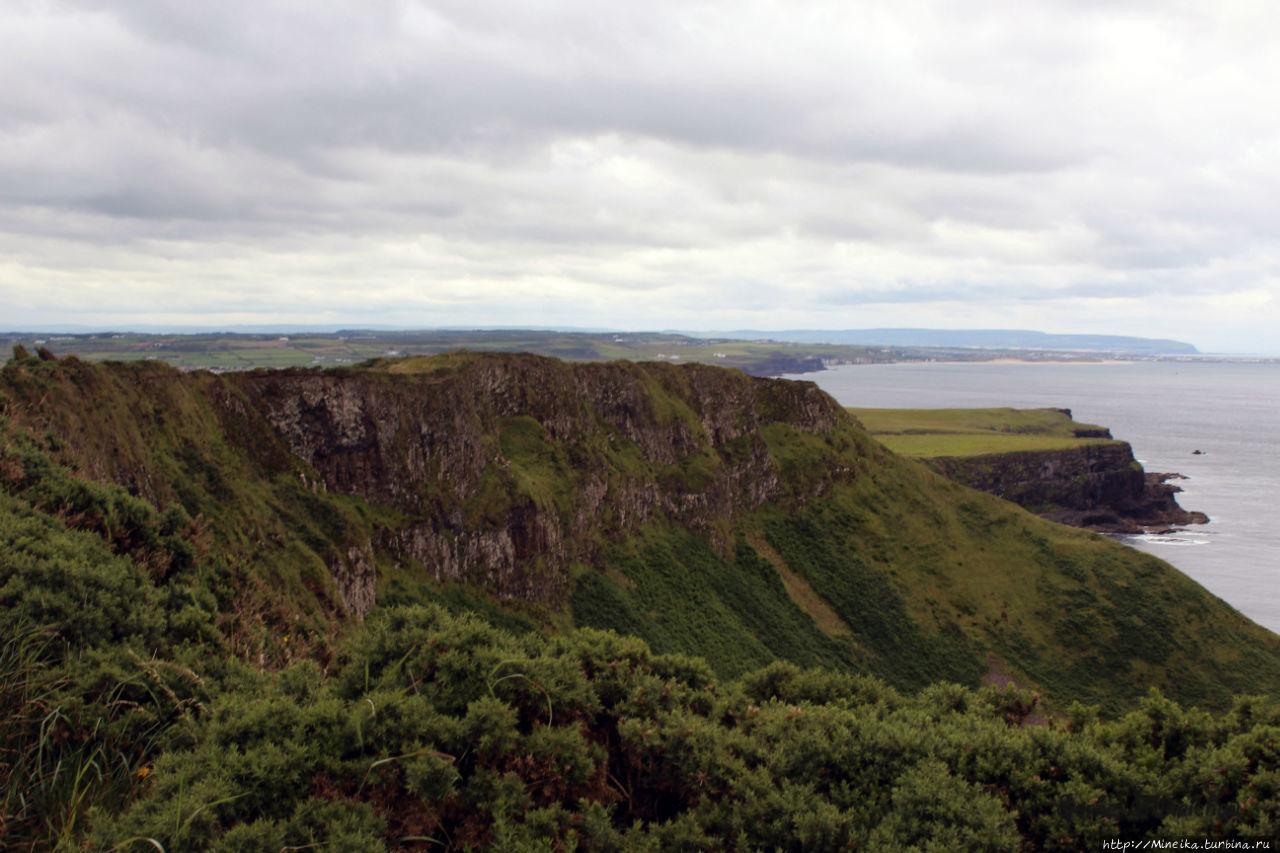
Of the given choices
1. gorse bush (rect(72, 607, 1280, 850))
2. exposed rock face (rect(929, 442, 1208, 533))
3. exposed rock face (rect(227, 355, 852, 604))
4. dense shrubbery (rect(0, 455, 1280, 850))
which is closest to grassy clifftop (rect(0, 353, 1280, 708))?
exposed rock face (rect(227, 355, 852, 604))

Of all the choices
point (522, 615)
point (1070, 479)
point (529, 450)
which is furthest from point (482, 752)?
point (1070, 479)

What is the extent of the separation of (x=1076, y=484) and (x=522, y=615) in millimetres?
118206

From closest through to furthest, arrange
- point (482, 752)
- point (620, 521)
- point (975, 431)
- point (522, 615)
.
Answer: point (482, 752)
point (522, 615)
point (620, 521)
point (975, 431)

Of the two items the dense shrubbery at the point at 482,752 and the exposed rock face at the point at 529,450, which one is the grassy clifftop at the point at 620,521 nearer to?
the exposed rock face at the point at 529,450

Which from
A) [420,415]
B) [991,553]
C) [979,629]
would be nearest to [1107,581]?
[991,553]

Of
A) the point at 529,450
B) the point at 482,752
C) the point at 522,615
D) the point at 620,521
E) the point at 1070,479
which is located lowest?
the point at 522,615

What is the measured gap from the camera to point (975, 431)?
162125 millimetres

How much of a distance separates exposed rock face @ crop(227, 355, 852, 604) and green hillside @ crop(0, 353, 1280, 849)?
258 mm

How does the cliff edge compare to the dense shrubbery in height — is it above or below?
below

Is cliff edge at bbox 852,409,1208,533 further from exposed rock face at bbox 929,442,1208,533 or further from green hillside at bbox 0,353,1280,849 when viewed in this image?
green hillside at bbox 0,353,1280,849

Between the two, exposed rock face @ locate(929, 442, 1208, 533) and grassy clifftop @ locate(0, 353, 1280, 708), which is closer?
grassy clifftop @ locate(0, 353, 1280, 708)

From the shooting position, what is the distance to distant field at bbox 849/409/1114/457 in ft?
450

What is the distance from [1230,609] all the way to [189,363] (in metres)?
203

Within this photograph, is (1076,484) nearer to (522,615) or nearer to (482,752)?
(522,615)
